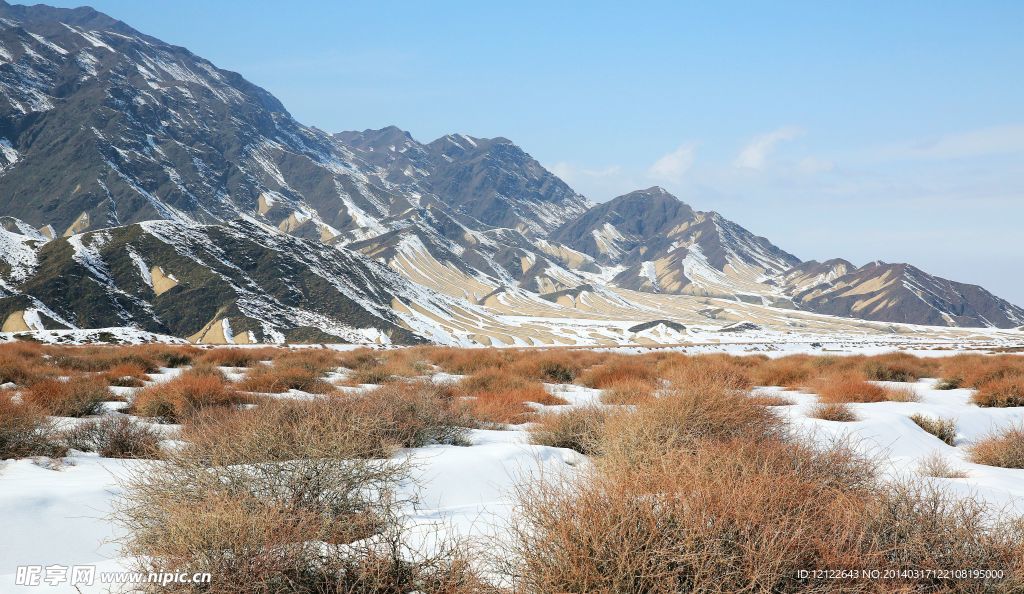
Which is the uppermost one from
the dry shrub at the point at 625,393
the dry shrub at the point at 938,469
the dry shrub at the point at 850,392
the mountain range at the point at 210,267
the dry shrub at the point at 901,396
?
the mountain range at the point at 210,267

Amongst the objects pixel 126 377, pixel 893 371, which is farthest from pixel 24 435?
pixel 893 371

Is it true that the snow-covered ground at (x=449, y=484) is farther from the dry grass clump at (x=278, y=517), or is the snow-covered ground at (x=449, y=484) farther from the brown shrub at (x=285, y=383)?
the brown shrub at (x=285, y=383)

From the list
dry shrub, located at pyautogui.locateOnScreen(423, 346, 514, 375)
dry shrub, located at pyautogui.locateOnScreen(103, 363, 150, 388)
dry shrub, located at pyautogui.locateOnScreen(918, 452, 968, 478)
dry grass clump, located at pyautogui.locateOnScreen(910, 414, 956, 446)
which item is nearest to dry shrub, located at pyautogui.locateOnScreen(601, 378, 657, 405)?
dry shrub, located at pyautogui.locateOnScreen(918, 452, 968, 478)

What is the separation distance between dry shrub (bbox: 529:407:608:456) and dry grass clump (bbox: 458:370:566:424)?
1.33m

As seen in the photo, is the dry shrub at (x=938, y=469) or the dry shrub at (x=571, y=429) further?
the dry shrub at (x=571, y=429)

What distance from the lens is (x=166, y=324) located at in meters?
51.8

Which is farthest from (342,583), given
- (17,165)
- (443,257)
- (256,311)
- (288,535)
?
(17,165)

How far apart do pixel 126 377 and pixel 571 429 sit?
987 centimetres

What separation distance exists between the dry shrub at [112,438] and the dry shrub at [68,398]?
3.95 feet

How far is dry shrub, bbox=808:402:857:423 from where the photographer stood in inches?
321

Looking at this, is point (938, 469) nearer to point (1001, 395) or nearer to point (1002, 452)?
A: point (1002, 452)

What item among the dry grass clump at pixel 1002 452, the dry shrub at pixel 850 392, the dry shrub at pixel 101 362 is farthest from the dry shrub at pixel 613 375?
the dry shrub at pixel 101 362

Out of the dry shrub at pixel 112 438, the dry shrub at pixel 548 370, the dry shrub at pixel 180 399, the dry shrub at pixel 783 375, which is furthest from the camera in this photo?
the dry shrub at pixel 548 370

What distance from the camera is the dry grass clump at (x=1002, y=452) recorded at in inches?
246
